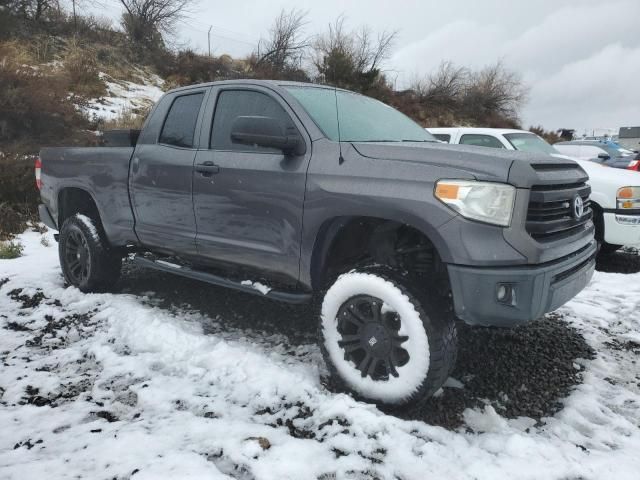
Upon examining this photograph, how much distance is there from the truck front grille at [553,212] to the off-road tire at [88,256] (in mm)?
3609

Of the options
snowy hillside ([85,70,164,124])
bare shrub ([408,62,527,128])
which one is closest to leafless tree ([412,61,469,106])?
bare shrub ([408,62,527,128])

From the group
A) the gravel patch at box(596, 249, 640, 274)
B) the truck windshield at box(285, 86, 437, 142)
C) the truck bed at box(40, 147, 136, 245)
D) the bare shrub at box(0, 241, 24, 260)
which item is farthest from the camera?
the bare shrub at box(0, 241, 24, 260)

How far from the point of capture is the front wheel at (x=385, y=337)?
2.47 metres

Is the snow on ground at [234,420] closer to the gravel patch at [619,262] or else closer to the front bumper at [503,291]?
the front bumper at [503,291]

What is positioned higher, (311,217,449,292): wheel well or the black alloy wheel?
(311,217,449,292): wheel well

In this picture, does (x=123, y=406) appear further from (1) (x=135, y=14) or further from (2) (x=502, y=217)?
(1) (x=135, y=14)

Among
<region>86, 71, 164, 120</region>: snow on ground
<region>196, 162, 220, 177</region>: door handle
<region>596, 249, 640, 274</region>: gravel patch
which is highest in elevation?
<region>86, 71, 164, 120</region>: snow on ground

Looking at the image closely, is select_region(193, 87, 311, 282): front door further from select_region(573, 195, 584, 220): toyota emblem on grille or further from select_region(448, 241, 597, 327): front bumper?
select_region(573, 195, 584, 220): toyota emblem on grille

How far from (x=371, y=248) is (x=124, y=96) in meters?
13.5

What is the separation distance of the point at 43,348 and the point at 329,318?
2.10m

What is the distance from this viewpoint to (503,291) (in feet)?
7.63

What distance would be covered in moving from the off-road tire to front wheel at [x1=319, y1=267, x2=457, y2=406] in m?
2.51

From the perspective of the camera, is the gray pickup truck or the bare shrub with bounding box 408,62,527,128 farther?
the bare shrub with bounding box 408,62,527,128

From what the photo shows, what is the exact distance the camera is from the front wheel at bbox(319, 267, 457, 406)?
2.47 m
